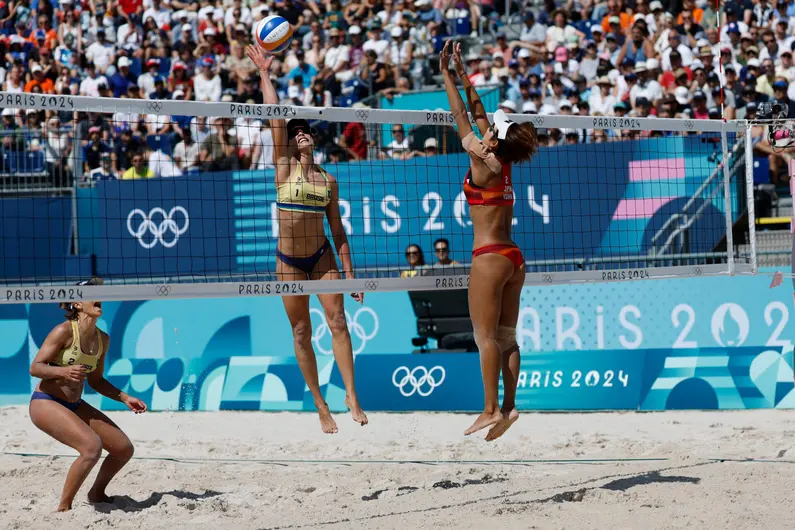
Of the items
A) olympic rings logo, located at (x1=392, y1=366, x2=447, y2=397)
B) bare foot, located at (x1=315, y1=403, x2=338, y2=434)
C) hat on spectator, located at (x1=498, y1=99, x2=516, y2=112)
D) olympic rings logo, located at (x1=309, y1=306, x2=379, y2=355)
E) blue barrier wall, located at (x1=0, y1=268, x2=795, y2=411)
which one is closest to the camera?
bare foot, located at (x1=315, y1=403, x2=338, y2=434)

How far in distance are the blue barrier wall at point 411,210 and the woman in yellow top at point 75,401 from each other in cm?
305

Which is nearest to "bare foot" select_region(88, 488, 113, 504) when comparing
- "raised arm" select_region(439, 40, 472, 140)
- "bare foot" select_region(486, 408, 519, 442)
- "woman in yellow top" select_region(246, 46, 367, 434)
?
"woman in yellow top" select_region(246, 46, 367, 434)

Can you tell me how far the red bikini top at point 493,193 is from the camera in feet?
20.0

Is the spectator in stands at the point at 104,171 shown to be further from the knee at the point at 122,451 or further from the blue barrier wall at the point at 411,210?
Result: the knee at the point at 122,451

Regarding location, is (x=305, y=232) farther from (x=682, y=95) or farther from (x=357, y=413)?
(x=682, y=95)

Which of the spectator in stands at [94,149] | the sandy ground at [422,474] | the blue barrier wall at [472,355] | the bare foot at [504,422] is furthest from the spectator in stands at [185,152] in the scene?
the bare foot at [504,422]

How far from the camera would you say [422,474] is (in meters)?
7.74

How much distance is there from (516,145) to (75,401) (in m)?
3.33

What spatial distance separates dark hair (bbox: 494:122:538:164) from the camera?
235 inches

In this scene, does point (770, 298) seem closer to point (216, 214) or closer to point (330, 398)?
point (330, 398)

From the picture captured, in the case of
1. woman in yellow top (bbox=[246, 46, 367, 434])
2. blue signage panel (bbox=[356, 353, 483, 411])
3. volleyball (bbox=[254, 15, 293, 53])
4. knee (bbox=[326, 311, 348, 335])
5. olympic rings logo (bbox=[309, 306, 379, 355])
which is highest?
volleyball (bbox=[254, 15, 293, 53])

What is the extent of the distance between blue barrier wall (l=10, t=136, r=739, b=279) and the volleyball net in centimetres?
2

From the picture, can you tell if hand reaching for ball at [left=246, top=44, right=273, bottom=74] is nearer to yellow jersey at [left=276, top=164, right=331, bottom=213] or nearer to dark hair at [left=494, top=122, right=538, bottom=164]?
yellow jersey at [left=276, top=164, right=331, bottom=213]

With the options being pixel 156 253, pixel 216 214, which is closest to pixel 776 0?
pixel 216 214
